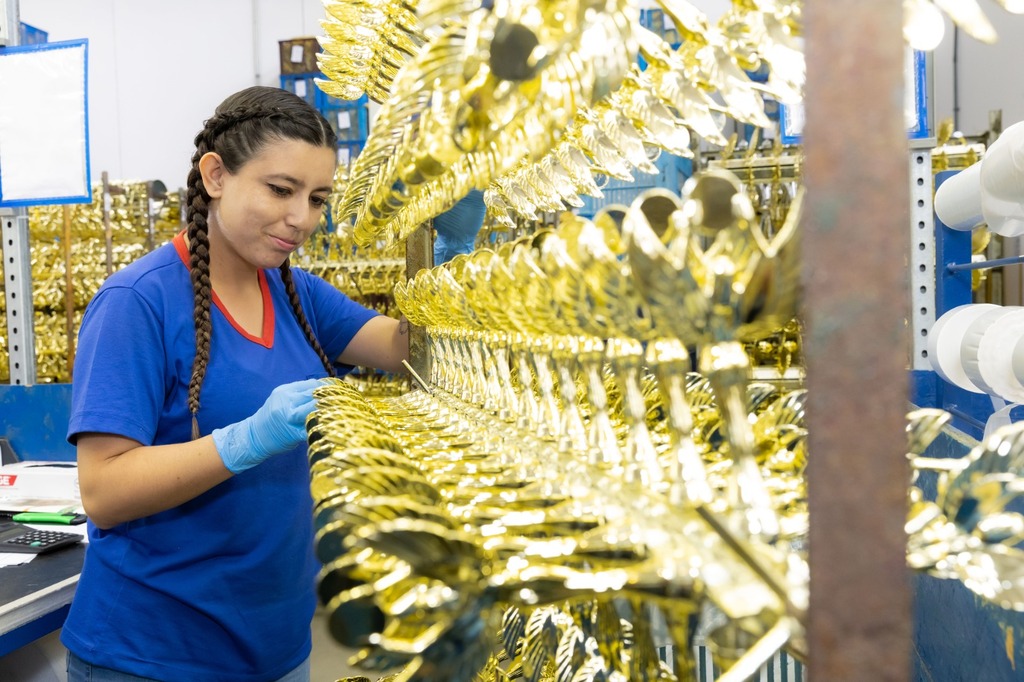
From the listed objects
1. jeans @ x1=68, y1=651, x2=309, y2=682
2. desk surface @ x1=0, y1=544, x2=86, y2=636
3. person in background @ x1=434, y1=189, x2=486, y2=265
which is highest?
person in background @ x1=434, y1=189, x2=486, y2=265

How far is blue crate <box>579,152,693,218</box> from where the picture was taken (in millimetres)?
3326

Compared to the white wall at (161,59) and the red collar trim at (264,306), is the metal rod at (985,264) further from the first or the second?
the white wall at (161,59)

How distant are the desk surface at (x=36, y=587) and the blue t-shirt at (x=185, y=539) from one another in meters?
0.26

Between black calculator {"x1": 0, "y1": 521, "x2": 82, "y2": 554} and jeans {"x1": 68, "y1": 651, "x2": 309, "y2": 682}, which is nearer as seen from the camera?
jeans {"x1": 68, "y1": 651, "x2": 309, "y2": 682}

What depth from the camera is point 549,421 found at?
2.27 ft

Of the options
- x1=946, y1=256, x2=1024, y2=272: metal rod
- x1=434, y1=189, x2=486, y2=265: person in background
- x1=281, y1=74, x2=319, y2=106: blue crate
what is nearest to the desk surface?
x1=434, y1=189, x2=486, y2=265: person in background

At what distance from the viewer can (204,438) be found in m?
1.16

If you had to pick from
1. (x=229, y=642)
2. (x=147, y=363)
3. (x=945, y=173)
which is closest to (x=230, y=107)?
(x=147, y=363)

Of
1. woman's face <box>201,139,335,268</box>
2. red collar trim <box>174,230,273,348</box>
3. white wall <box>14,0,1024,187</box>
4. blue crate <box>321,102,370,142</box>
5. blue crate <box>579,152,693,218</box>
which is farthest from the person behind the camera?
white wall <box>14,0,1024,187</box>

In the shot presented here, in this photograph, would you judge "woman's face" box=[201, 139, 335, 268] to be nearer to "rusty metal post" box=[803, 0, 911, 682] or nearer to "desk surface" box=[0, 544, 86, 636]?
"desk surface" box=[0, 544, 86, 636]

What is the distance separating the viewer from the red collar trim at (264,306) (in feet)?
4.43

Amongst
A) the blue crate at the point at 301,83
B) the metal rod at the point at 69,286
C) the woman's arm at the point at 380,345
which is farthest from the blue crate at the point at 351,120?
the woman's arm at the point at 380,345

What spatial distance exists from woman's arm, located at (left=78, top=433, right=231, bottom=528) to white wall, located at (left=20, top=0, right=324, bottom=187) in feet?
21.5

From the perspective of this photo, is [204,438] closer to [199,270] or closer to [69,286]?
[199,270]
